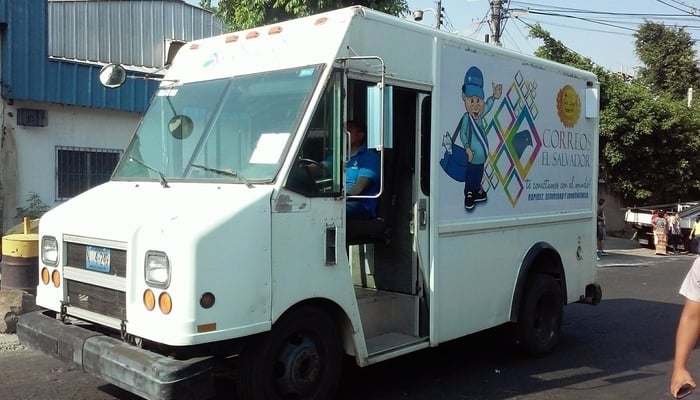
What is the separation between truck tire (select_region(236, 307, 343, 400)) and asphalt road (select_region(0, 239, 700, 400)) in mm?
866

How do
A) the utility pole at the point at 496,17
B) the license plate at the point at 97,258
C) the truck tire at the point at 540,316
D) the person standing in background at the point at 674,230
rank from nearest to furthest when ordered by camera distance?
the license plate at the point at 97,258 < the truck tire at the point at 540,316 < the utility pole at the point at 496,17 < the person standing in background at the point at 674,230

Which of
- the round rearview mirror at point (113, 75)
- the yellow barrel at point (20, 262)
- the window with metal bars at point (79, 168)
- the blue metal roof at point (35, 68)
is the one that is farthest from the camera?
the window with metal bars at point (79, 168)

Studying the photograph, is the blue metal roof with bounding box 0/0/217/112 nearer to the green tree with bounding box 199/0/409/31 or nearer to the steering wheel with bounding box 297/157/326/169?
the green tree with bounding box 199/0/409/31

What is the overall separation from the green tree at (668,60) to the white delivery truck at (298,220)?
31.0m

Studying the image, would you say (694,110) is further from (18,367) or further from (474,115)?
(18,367)

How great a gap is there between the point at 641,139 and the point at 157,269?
21.2m

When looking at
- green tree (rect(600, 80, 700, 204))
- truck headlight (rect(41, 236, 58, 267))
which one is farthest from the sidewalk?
truck headlight (rect(41, 236, 58, 267))

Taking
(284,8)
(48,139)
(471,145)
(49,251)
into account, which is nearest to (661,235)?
(284,8)

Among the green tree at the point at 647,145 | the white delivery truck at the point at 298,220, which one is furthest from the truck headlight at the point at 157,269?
the green tree at the point at 647,145

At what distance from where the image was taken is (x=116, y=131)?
1265 cm

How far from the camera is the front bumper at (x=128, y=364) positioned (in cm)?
365

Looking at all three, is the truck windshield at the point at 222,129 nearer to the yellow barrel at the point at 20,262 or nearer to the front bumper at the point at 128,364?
the front bumper at the point at 128,364

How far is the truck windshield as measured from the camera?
14.4ft

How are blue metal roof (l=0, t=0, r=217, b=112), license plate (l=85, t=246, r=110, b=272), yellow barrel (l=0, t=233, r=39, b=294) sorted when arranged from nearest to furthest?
license plate (l=85, t=246, r=110, b=272) < yellow barrel (l=0, t=233, r=39, b=294) < blue metal roof (l=0, t=0, r=217, b=112)
